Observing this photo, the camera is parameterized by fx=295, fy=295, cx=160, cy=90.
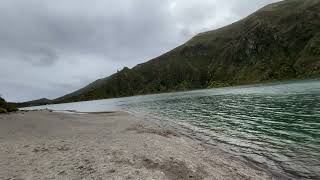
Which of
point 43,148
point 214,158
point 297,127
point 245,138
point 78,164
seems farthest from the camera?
point 297,127

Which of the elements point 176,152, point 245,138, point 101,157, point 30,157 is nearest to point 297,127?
point 245,138

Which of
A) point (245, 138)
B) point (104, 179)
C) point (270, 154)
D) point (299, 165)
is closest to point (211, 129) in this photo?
point (245, 138)

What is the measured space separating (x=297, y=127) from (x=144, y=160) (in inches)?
848

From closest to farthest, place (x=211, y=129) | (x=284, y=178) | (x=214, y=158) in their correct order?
(x=284, y=178) < (x=214, y=158) < (x=211, y=129)

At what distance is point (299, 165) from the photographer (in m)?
19.7

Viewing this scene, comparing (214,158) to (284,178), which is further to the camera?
(214,158)

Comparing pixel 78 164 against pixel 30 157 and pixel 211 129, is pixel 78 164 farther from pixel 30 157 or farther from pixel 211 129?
pixel 211 129

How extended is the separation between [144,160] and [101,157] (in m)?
3.20

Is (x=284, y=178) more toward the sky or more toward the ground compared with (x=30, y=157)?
more toward the ground


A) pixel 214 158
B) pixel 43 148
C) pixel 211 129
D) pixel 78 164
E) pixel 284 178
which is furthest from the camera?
pixel 211 129

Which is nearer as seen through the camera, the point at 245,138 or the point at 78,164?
the point at 78,164

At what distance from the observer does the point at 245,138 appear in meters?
30.4

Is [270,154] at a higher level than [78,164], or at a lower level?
lower

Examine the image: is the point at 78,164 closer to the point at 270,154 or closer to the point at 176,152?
the point at 176,152
